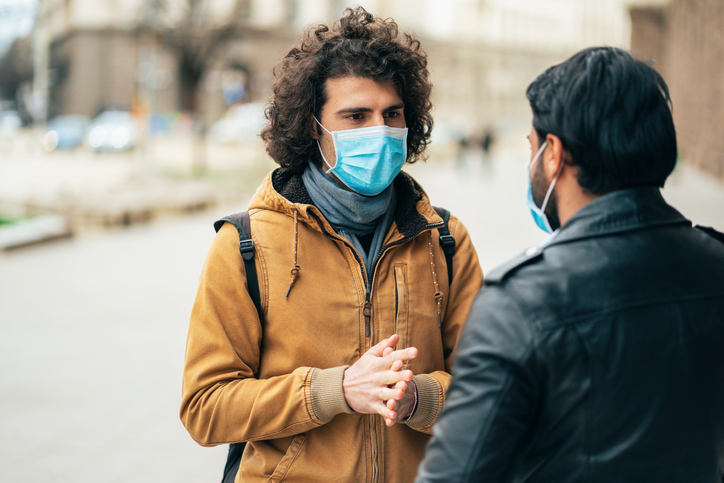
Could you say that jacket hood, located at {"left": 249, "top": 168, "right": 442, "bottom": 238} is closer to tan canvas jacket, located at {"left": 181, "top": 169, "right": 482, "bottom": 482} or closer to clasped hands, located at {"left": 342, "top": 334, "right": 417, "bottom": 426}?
tan canvas jacket, located at {"left": 181, "top": 169, "right": 482, "bottom": 482}

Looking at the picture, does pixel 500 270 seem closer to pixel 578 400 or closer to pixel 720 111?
pixel 578 400

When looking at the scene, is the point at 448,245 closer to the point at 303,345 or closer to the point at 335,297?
the point at 335,297

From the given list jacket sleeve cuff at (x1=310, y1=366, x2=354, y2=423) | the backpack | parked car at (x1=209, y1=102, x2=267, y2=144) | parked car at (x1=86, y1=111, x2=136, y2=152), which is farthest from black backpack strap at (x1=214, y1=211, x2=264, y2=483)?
parked car at (x1=86, y1=111, x2=136, y2=152)

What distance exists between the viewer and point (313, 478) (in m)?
2.07

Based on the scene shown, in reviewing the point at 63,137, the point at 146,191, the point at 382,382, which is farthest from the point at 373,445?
the point at 63,137

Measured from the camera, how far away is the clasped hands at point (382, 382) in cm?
191

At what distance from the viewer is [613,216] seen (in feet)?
4.76

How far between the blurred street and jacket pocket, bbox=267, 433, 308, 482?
2662 millimetres

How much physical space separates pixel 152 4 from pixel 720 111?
57.3 feet

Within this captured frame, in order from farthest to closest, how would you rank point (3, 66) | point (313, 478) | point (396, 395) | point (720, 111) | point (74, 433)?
point (3, 66) < point (720, 111) < point (74, 433) < point (313, 478) < point (396, 395)

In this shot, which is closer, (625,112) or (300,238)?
(625,112)

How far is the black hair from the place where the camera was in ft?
4.69

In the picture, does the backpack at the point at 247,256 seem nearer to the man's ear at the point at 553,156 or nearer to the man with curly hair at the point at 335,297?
the man with curly hair at the point at 335,297

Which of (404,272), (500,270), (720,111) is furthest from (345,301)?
(720,111)
